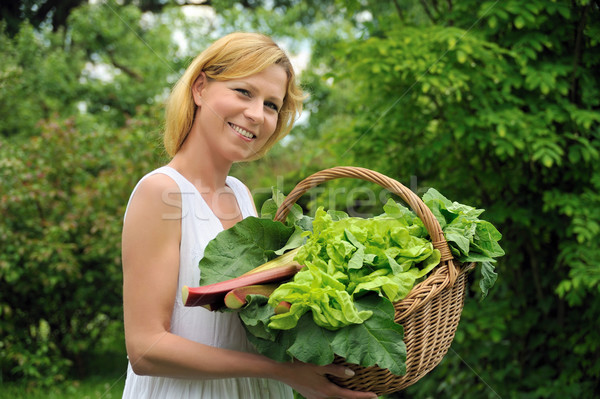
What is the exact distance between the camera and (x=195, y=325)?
1.59 meters

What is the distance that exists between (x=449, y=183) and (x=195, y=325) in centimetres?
293

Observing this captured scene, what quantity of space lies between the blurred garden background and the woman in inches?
23.1

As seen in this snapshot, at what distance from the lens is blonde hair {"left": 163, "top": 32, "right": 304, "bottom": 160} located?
1699 millimetres

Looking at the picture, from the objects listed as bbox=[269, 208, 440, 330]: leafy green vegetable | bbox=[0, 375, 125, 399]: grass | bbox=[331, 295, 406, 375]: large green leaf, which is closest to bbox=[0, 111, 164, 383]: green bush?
bbox=[0, 375, 125, 399]: grass

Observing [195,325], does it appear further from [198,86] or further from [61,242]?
[61,242]

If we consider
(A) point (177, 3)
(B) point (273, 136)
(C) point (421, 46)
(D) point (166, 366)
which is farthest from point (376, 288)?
(A) point (177, 3)

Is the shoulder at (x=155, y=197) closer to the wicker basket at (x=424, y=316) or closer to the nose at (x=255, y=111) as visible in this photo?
the nose at (x=255, y=111)

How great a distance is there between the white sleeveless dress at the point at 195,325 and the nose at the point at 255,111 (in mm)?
288

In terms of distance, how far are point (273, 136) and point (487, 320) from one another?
2.60 metres

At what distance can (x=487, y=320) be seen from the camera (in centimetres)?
387

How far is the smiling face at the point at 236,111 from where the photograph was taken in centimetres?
170

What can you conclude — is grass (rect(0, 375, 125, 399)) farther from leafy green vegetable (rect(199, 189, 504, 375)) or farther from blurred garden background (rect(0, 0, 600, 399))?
leafy green vegetable (rect(199, 189, 504, 375))

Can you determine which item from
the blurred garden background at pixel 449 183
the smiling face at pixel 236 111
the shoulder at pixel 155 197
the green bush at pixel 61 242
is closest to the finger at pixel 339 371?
the shoulder at pixel 155 197

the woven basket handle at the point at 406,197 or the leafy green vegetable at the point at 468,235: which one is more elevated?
the woven basket handle at the point at 406,197
